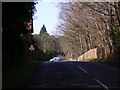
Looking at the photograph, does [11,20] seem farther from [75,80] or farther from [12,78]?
[75,80]

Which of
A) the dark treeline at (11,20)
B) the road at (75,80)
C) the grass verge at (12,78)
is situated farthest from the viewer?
the dark treeline at (11,20)

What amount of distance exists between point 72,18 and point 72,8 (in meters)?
17.2

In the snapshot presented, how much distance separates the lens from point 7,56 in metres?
25.1

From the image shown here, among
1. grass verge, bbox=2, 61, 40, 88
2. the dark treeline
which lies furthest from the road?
the dark treeline

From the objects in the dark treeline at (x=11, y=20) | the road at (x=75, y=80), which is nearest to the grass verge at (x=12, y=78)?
the road at (x=75, y=80)

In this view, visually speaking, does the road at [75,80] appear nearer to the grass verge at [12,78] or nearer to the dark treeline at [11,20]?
the grass verge at [12,78]

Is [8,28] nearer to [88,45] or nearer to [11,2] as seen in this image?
[11,2]

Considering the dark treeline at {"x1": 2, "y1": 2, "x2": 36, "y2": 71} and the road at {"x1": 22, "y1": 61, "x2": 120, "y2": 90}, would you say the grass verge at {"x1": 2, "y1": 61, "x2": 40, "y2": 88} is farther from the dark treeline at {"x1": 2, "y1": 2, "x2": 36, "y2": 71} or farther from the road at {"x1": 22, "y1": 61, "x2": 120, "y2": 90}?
the dark treeline at {"x1": 2, "y1": 2, "x2": 36, "y2": 71}

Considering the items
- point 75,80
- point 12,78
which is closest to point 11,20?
point 12,78

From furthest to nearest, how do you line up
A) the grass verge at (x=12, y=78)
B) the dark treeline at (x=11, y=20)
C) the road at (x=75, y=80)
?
the dark treeline at (x=11, y=20) → the road at (x=75, y=80) → the grass verge at (x=12, y=78)

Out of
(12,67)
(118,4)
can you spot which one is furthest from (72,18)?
(12,67)

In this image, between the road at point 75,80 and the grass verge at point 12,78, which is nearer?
the grass verge at point 12,78

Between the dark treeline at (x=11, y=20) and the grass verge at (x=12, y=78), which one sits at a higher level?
the dark treeline at (x=11, y=20)

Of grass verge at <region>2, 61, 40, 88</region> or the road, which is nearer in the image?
grass verge at <region>2, 61, 40, 88</region>
